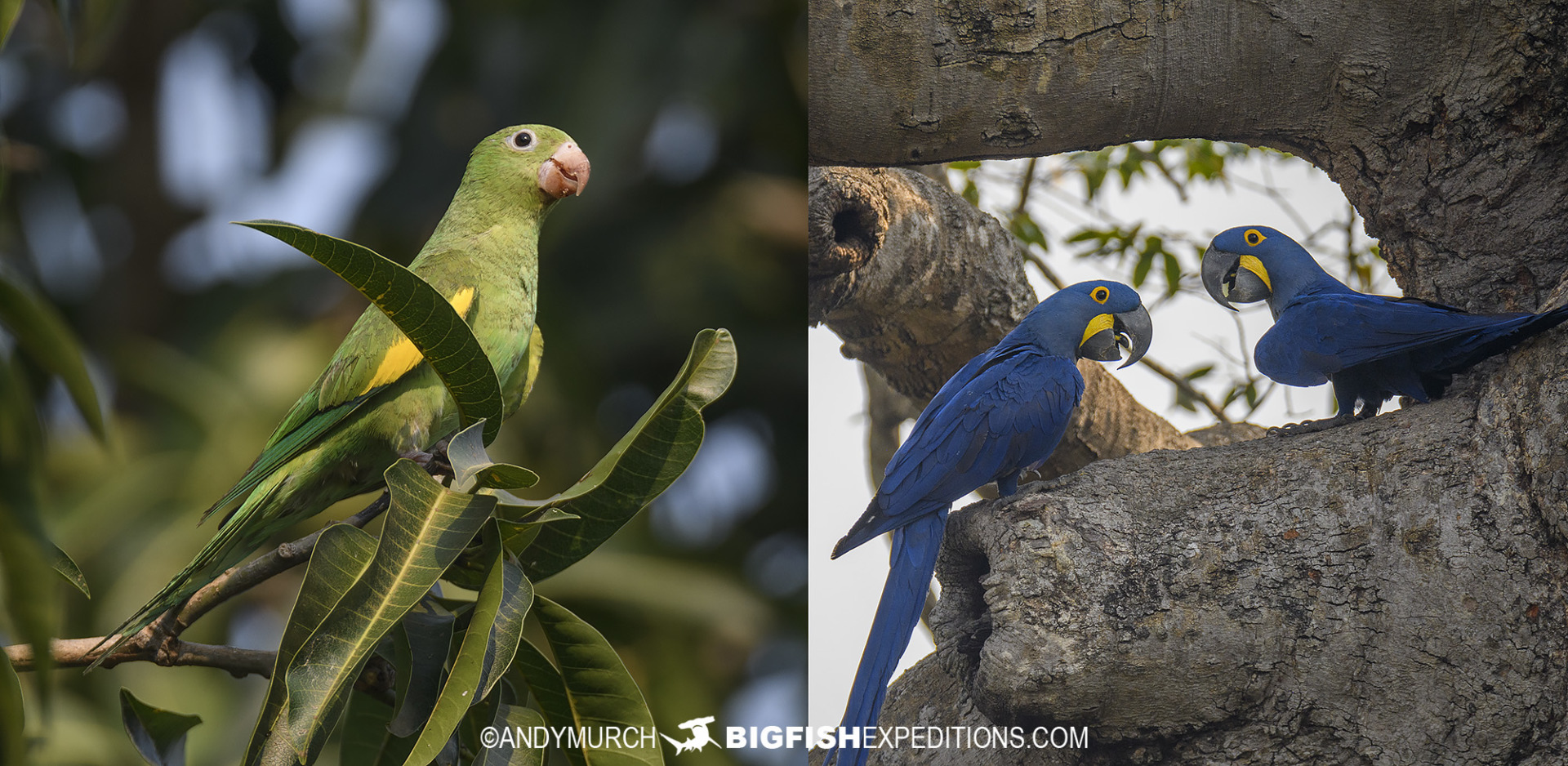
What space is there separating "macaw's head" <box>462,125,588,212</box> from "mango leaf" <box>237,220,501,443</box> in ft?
1.18

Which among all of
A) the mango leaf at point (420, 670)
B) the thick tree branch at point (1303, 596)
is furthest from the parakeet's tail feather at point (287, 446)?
the thick tree branch at point (1303, 596)

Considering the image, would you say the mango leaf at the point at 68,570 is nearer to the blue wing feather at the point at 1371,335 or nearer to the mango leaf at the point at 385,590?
the mango leaf at the point at 385,590

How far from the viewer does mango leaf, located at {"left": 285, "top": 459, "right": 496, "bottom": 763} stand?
71 cm

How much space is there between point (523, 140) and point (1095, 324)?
0.71m

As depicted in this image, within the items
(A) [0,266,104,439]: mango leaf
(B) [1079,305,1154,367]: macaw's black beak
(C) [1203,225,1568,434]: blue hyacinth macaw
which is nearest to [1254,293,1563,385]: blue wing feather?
(C) [1203,225,1568,434]: blue hyacinth macaw

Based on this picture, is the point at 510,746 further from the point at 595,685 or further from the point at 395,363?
the point at 395,363

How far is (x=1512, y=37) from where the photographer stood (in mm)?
1234

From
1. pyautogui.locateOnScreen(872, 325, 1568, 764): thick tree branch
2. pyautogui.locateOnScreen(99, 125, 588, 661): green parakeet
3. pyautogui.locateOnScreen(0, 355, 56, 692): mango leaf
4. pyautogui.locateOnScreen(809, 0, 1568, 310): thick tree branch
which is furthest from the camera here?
pyautogui.locateOnScreen(809, 0, 1568, 310): thick tree branch

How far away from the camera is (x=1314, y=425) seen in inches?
48.3

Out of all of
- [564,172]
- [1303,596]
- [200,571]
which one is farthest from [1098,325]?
[200,571]

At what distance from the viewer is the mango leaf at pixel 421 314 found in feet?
2.44

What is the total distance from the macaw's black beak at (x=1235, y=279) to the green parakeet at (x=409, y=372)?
2.48 feet

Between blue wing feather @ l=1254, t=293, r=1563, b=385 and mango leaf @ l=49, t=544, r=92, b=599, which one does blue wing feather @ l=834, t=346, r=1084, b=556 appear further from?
mango leaf @ l=49, t=544, r=92, b=599

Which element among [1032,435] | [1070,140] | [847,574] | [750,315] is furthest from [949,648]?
[1070,140]
